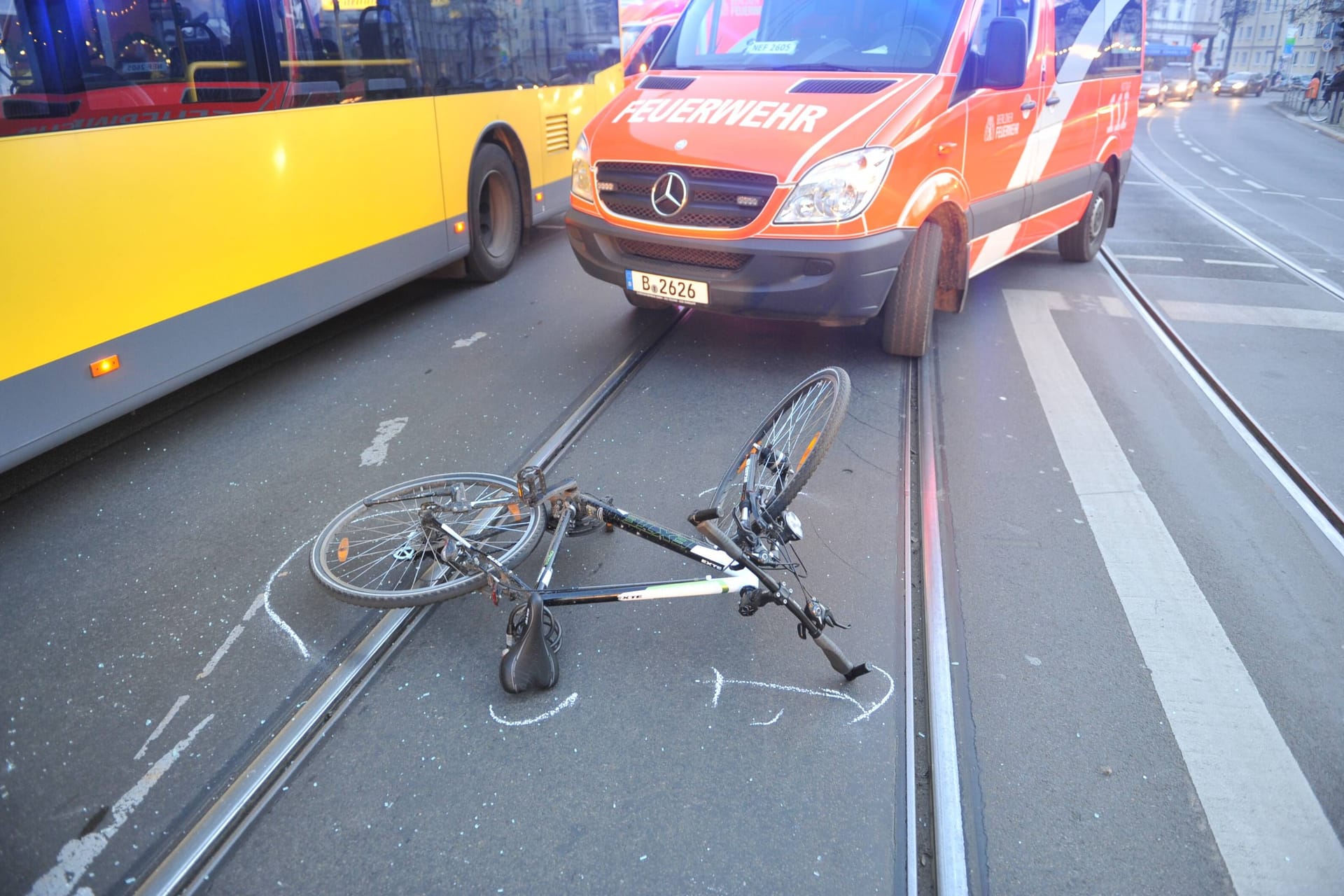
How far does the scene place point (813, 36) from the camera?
19.3 ft

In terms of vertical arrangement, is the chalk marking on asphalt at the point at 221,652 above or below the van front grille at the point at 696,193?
below

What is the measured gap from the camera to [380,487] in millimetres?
4293

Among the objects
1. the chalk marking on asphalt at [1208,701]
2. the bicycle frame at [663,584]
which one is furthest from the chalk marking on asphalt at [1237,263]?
the bicycle frame at [663,584]

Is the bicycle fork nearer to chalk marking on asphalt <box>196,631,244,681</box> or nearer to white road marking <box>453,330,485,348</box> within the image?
chalk marking on asphalt <box>196,631,244,681</box>

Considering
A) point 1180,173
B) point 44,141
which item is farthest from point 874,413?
point 1180,173

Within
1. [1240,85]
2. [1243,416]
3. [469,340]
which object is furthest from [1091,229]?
[1240,85]

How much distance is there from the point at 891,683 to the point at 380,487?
8.01 ft

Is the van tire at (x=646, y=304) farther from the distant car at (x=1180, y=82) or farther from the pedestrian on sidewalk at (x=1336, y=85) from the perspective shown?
the distant car at (x=1180, y=82)

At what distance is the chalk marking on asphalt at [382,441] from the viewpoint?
4562 mm

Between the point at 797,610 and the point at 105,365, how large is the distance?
3.31m

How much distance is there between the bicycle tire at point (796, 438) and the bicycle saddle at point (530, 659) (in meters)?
0.73

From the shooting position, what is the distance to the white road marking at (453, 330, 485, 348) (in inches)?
247

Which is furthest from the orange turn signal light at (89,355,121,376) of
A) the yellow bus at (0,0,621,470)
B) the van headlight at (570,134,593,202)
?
the van headlight at (570,134,593,202)

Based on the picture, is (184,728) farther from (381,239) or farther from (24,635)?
(381,239)
